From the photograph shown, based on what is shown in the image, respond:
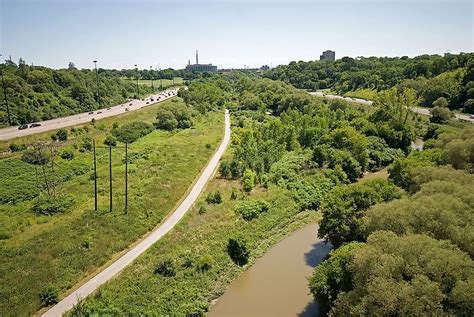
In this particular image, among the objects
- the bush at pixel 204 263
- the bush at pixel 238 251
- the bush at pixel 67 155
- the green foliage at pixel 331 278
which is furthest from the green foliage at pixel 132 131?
the green foliage at pixel 331 278

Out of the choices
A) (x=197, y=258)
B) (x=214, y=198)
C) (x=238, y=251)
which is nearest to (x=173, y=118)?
(x=214, y=198)

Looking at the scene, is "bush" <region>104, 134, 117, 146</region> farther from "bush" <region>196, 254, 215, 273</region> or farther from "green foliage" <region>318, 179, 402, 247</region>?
"green foliage" <region>318, 179, 402, 247</region>

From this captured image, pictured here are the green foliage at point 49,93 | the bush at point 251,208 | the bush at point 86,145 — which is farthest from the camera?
the green foliage at point 49,93

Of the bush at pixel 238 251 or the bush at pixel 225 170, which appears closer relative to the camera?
the bush at pixel 238 251

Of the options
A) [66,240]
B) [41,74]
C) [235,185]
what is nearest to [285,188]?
[235,185]

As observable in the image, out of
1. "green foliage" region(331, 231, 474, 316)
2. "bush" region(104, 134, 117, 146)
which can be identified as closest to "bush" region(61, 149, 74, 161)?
"bush" region(104, 134, 117, 146)

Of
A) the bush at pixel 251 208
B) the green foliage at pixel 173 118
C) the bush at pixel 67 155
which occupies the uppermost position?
the green foliage at pixel 173 118

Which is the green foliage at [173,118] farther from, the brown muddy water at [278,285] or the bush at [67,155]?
the brown muddy water at [278,285]
